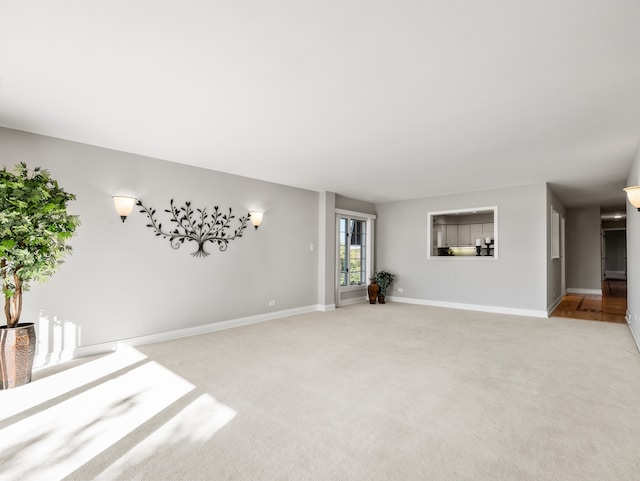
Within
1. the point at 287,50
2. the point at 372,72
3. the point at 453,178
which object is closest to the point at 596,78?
the point at 372,72

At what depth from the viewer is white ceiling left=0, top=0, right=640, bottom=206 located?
187cm

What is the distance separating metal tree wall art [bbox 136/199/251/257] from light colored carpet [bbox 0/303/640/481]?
4.72ft

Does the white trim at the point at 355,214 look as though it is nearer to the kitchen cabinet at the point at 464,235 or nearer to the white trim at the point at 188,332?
the white trim at the point at 188,332

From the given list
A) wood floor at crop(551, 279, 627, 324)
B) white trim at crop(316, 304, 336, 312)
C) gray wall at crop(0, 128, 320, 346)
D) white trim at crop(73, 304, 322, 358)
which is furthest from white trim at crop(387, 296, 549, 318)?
gray wall at crop(0, 128, 320, 346)

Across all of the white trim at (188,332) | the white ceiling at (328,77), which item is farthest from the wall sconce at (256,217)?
the white trim at (188,332)

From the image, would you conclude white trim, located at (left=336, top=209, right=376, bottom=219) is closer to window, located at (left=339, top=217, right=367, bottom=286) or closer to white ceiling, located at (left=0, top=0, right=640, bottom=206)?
window, located at (left=339, top=217, right=367, bottom=286)

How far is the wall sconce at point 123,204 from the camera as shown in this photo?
4.19 meters

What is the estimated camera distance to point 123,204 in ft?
13.8

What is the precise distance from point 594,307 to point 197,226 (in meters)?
8.10

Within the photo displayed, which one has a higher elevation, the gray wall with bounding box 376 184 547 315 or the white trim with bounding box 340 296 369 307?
the gray wall with bounding box 376 184 547 315

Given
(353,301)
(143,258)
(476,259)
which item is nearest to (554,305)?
(476,259)

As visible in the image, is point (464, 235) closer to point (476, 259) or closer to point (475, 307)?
point (476, 259)

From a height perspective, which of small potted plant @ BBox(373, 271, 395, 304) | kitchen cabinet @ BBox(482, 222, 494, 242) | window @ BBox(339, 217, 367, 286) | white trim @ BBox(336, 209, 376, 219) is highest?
white trim @ BBox(336, 209, 376, 219)

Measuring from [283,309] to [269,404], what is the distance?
367cm
